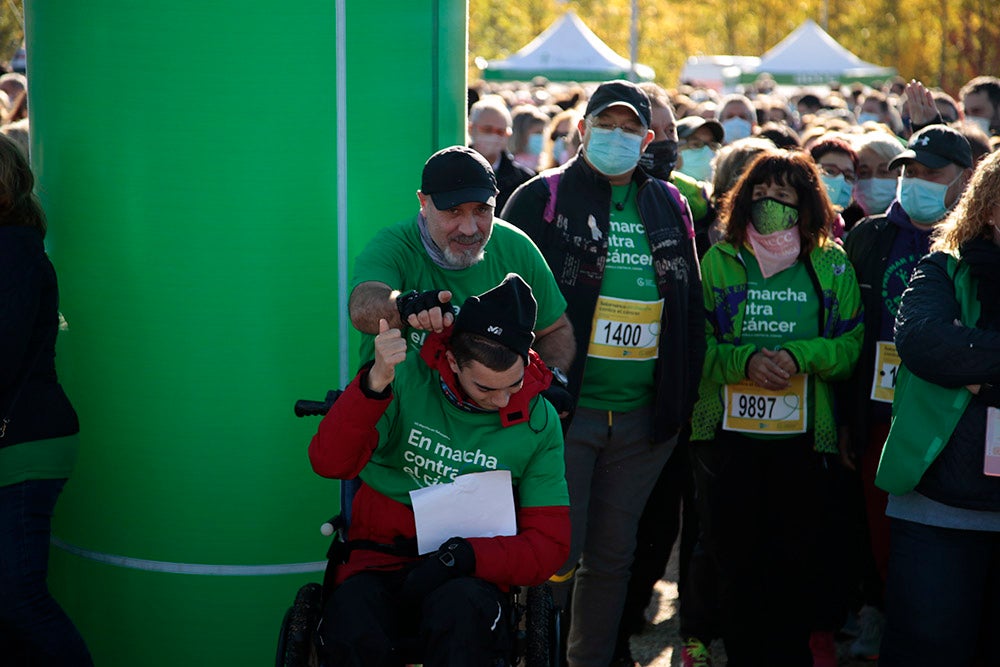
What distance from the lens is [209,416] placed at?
3.98 meters

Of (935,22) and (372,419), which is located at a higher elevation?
(935,22)

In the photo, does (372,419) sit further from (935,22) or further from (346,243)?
(935,22)

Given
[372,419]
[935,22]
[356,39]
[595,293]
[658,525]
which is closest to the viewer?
[372,419]

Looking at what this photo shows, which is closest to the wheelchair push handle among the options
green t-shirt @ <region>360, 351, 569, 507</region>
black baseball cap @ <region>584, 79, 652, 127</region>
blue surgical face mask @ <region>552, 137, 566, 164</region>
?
green t-shirt @ <region>360, 351, 569, 507</region>

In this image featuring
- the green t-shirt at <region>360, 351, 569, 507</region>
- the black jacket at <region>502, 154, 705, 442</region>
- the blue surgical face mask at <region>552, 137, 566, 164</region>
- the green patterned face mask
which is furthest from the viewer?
the blue surgical face mask at <region>552, 137, 566, 164</region>

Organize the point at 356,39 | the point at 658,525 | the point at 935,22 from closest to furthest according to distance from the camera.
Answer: the point at 356,39, the point at 658,525, the point at 935,22

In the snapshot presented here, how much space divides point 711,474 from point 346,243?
64.9 inches

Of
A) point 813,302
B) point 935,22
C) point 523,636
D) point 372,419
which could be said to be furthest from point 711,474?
point 935,22

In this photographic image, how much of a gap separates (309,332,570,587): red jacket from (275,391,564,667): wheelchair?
0.07 m

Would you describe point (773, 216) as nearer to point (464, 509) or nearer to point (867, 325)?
point (867, 325)

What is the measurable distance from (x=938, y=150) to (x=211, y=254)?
109 inches

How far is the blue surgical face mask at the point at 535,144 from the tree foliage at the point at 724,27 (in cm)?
3582

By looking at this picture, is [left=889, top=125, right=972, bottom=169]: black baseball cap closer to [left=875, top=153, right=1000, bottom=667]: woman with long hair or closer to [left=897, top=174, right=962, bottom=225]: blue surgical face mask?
[left=897, top=174, right=962, bottom=225]: blue surgical face mask

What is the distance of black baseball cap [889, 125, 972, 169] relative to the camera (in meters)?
4.68
